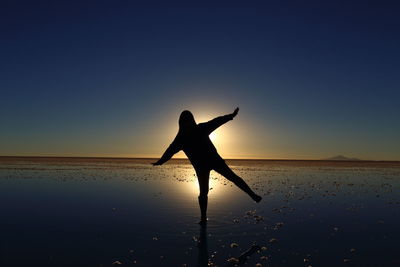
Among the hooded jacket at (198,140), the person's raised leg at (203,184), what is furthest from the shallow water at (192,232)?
the hooded jacket at (198,140)

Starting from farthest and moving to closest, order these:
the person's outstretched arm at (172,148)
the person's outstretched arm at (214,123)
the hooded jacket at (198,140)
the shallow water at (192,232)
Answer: the person's outstretched arm at (172,148) → the hooded jacket at (198,140) → the person's outstretched arm at (214,123) → the shallow water at (192,232)

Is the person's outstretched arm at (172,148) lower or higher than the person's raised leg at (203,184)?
higher

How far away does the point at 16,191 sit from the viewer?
23.2 m

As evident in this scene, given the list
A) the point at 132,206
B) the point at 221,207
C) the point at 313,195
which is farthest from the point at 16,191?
the point at 313,195

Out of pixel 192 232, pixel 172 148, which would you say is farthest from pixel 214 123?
pixel 192 232

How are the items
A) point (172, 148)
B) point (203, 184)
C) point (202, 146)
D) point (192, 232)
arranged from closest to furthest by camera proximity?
1. point (192, 232)
2. point (202, 146)
3. point (203, 184)
4. point (172, 148)

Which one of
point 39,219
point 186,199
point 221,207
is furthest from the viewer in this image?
point 186,199

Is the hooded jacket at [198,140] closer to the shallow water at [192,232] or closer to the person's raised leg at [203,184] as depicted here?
the person's raised leg at [203,184]

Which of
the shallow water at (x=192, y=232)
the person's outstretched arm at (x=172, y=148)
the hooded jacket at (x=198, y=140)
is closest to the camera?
the shallow water at (x=192, y=232)

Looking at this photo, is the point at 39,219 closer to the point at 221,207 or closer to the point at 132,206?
the point at 132,206

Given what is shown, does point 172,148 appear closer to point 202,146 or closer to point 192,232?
point 202,146

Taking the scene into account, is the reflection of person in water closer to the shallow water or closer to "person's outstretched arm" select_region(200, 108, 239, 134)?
"person's outstretched arm" select_region(200, 108, 239, 134)

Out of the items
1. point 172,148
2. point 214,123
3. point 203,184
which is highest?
point 214,123

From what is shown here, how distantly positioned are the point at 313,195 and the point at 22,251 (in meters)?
18.0
